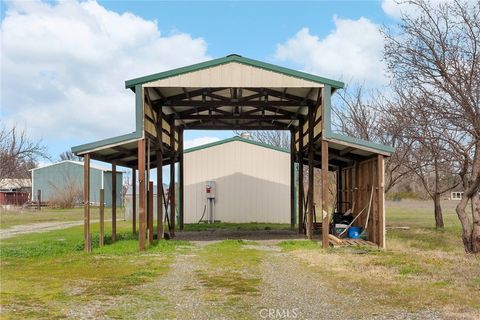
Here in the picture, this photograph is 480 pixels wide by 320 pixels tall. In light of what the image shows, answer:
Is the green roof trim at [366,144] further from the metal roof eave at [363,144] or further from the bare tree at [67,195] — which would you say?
the bare tree at [67,195]

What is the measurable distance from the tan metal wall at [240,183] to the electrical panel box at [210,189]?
0.28m

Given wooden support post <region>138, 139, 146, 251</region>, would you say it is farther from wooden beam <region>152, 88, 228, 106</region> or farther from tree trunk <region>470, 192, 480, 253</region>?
tree trunk <region>470, 192, 480, 253</region>

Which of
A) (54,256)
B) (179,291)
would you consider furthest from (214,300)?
(54,256)

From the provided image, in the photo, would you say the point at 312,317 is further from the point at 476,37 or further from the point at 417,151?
the point at 417,151

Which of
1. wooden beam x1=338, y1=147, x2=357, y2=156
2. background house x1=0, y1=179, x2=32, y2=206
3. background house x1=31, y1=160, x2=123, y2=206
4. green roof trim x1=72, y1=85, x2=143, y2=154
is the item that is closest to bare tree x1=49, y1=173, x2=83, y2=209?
background house x1=31, y1=160, x2=123, y2=206

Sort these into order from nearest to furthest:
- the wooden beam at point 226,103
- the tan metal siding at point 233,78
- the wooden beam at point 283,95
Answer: the tan metal siding at point 233,78 → the wooden beam at point 283,95 → the wooden beam at point 226,103

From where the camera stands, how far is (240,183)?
26688mm

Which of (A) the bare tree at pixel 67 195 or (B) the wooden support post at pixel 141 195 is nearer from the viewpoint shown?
(B) the wooden support post at pixel 141 195

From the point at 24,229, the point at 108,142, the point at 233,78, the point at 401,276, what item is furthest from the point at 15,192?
the point at 401,276

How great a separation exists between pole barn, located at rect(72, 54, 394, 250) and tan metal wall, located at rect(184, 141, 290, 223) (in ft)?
14.3

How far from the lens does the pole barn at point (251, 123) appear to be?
14.5m

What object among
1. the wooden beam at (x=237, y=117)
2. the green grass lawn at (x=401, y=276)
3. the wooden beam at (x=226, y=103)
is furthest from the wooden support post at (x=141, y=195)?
the wooden beam at (x=237, y=117)

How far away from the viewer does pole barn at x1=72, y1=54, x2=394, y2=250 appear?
14.5m

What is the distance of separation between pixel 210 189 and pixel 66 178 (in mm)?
30625
